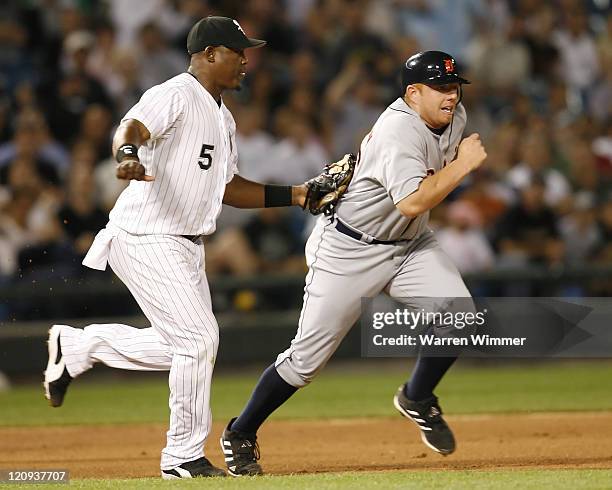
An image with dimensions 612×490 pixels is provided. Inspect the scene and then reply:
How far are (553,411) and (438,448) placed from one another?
288 centimetres

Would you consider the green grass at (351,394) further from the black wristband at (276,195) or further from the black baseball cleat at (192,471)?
the black baseball cleat at (192,471)

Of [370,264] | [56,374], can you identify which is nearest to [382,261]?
[370,264]

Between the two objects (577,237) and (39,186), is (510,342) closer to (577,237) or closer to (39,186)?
(577,237)

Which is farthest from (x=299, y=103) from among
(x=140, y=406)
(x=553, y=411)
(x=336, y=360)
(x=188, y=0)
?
(x=553, y=411)

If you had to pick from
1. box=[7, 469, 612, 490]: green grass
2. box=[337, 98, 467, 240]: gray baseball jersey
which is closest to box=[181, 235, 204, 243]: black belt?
box=[337, 98, 467, 240]: gray baseball jersey

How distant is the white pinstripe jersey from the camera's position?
524cm

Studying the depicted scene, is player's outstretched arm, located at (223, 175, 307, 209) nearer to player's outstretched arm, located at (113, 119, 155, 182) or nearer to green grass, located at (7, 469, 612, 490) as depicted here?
player's outstretched arm, located at (113, 119, 155, 182)

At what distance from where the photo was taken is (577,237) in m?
11.8

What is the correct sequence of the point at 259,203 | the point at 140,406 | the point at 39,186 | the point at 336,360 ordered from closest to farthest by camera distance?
the point at 259,203
the point at 140,406
the point at 39,186
the point at 336,360

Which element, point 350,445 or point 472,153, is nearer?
point 472,153

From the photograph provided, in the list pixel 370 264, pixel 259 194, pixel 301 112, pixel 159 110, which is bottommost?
pixel 301 112

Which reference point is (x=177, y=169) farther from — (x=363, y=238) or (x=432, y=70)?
(x=432, y=70)

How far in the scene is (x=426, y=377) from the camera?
5637 mm

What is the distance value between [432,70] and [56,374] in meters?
2.36
